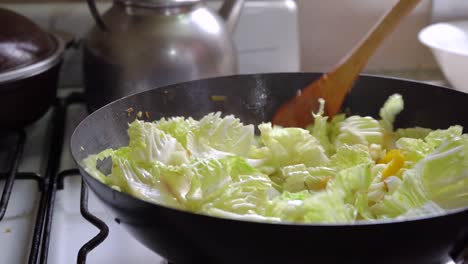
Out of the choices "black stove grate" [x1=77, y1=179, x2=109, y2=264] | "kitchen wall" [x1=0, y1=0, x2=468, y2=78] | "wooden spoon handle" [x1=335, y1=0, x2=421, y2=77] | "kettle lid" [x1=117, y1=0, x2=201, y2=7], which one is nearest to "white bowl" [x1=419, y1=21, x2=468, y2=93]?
"kitchen wall" [x1=0, y1=0, x2=468, y2=78]

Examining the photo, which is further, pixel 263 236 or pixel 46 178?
pixel 46 178

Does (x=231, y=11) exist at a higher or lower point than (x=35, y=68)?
higher

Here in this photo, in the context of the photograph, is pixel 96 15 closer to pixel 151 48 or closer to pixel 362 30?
pixel 151 48

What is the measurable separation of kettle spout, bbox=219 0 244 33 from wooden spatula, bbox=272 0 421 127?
261 millimetres

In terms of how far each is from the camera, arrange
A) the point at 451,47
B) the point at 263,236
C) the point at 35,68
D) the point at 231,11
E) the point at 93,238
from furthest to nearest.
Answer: the point at 451,47 → the point at 231,11 → the point at 35,68 → the point at 93,238 → the point at 263,236

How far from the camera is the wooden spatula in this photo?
0.91 meters

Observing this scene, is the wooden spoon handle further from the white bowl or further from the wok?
the wok

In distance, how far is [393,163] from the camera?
2.43 feet

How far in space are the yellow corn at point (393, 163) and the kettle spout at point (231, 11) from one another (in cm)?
45

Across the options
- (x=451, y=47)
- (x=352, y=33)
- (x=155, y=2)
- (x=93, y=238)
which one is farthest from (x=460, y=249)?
(x=352, y=33)

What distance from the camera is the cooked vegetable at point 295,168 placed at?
63cm

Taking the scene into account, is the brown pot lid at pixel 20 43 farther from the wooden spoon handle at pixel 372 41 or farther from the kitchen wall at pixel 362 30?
the kitchen wall at pixel 362 30

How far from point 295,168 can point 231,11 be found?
45 centimetres

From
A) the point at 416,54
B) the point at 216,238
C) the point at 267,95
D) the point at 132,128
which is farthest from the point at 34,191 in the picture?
the point at 416,54
